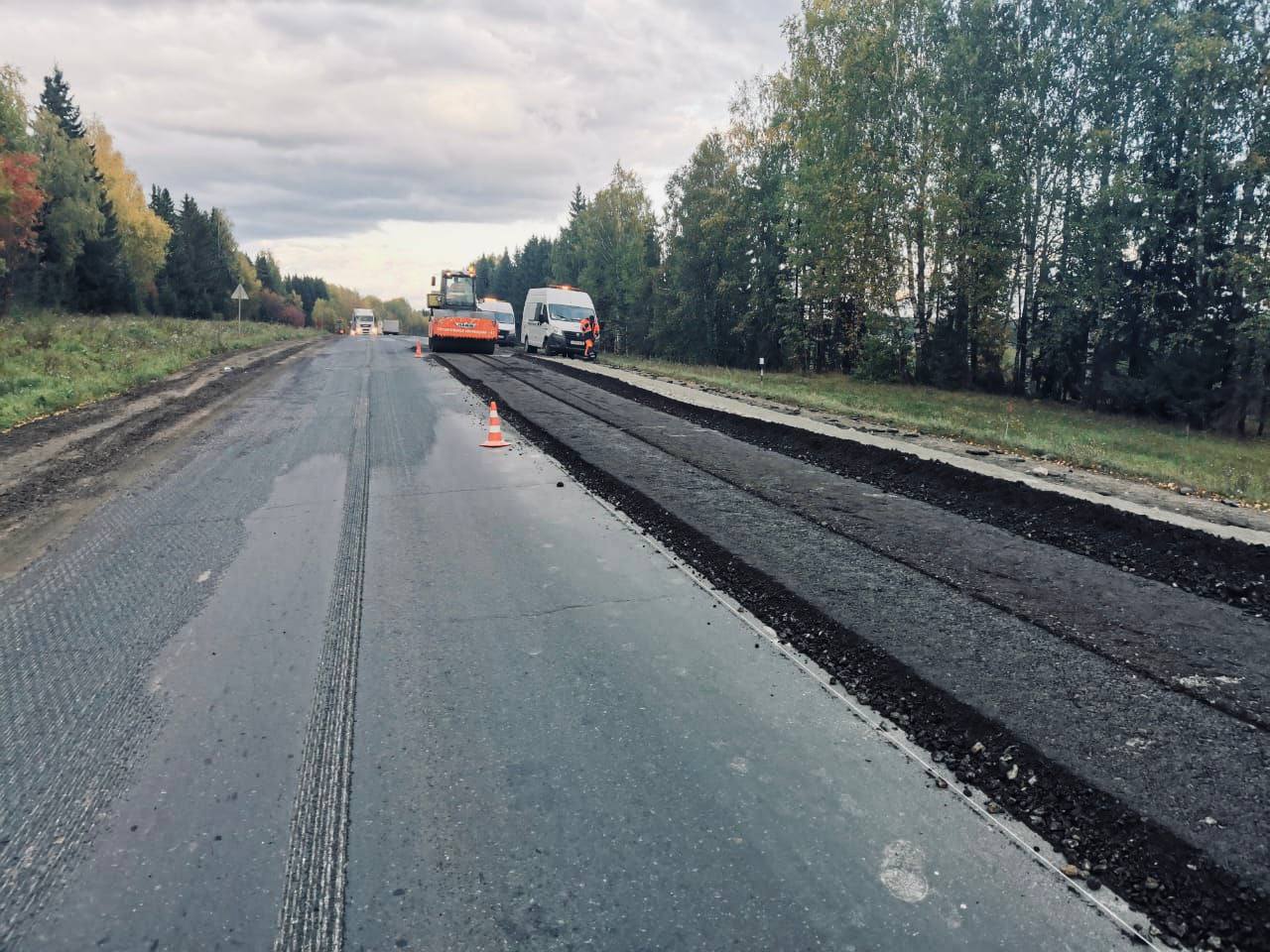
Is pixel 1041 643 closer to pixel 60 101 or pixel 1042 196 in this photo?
pixel 1042 196

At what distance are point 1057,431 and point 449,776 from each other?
58.6ft

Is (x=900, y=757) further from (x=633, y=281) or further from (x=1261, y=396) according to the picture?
(x=633, y=281)

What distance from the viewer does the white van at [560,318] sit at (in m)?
32.5

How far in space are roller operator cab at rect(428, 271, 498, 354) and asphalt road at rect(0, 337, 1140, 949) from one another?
89.1 ft

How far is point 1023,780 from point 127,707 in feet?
14.0

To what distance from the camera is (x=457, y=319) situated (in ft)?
105

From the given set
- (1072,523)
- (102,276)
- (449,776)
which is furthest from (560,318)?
(102,276)

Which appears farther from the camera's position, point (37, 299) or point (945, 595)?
point (37, 299)

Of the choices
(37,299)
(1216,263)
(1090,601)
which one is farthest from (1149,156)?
(37,299)

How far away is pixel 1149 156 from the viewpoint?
23.1 meters

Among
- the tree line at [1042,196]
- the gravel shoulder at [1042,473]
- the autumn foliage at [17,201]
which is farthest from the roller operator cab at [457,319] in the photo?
the autumn foliage at [17,201]

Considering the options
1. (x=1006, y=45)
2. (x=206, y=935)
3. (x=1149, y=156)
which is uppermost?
(x=1006, y=45)

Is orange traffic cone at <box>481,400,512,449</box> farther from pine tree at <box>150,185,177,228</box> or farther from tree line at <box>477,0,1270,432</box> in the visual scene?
pine tree at <box>150,185,177,228</box>

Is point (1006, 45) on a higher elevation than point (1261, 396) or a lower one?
higher
